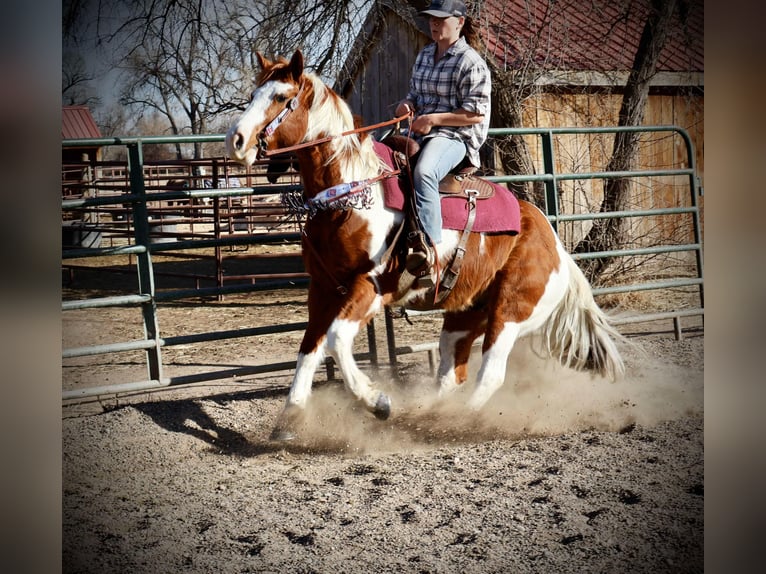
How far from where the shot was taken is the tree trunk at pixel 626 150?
6.06 meters

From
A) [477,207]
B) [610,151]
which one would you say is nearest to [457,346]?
[477,207]

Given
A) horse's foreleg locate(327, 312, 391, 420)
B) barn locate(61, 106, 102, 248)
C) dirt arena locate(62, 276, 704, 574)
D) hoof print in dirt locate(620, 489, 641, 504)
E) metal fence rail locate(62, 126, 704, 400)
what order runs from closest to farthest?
dirt arena locate(62, 276, 704, 574) < hoof print in dirt locate(620, 489, 641, 504) < horse's foreleg locate(327, 312, 391, 420) < metal fence rail locate(62, 126, 704, 400) < barn locate(61, 106, 102, 248)

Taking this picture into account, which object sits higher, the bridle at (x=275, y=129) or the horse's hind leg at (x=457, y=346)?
the bridle at (x=275, y=129)

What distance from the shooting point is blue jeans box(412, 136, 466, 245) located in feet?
12.0

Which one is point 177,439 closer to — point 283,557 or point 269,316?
point 283,557

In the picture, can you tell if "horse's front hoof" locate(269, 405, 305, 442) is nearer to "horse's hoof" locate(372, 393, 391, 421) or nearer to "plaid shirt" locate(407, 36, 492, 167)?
"horse's hoof" locate(372, 393, 391, 421)

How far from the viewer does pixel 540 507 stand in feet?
9.78

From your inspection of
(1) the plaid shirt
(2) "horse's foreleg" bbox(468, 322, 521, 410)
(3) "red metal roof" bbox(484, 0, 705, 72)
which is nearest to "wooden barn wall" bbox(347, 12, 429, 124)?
(3) "red metal roof" bbox(484, 0, 705, 72)

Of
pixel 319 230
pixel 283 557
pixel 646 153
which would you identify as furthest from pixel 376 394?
pixel 646 153

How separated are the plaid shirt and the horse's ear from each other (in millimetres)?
799

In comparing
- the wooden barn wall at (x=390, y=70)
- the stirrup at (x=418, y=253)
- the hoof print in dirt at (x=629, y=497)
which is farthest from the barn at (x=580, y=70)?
the hoof print in dirt at (x=629, y=497)

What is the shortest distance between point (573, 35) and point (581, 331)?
3212 millimetres

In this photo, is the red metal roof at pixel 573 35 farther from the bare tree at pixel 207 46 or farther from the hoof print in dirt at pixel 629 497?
the hoof print in dirt at pixel 629 497

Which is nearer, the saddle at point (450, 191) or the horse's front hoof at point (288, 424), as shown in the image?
the horse's front hoof at point (288, 424)
